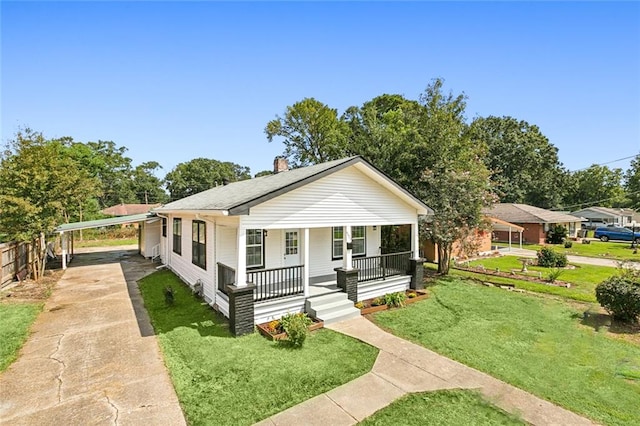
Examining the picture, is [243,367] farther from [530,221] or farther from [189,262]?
[530,221]

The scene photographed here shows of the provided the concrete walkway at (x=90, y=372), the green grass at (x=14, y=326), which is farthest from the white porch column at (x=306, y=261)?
the green grass at (x=14, y=326)

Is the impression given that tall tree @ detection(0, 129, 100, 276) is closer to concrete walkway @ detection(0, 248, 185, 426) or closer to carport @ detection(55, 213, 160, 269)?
carport @ detection(55, 213, 160, 269)

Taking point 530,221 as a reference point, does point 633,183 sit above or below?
above

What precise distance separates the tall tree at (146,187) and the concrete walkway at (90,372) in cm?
7064

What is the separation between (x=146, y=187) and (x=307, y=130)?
5505 centimetres

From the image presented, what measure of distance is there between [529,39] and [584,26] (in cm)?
157

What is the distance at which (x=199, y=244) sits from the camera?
1158 cm

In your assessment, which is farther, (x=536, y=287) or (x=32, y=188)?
(x=32, y=188)

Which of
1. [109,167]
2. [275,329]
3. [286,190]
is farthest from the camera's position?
[109,167]

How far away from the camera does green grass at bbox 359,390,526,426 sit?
4.95m

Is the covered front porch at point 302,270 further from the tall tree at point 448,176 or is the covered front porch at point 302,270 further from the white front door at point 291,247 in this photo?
the tall tree at point 448,176

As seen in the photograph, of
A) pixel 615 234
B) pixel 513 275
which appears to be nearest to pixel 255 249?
pixel 513 275

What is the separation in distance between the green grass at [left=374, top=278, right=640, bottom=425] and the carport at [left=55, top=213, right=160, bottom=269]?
1597 cm

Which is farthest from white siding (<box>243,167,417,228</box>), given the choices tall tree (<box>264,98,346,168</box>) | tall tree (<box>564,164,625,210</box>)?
tall tree (<box>564,164,625,210</box>)
